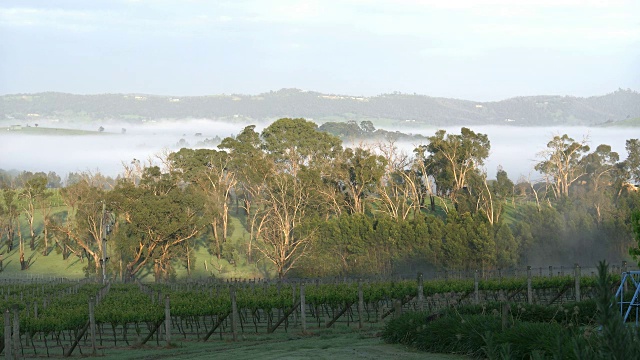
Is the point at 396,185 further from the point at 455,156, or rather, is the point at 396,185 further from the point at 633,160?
the point at 633,160

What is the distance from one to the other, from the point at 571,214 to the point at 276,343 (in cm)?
5117

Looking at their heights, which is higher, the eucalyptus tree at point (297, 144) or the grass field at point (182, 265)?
the eucalyptus tree at point (297, 144)

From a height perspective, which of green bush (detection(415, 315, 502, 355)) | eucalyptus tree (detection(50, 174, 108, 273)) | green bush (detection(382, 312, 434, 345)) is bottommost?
eucalyptus tree (detection(50, 174, 108, 273))

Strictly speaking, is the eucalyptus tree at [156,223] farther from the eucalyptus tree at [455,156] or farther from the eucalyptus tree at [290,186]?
the eucalyptus tree at [455,156]

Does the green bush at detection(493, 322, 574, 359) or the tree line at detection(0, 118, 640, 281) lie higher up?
the green bush at detection(493, 322, 574, 359)

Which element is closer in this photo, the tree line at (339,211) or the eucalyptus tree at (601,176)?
the tree line at (339,211)

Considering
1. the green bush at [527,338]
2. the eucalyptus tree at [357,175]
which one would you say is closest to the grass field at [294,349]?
the green bush at [527,338]

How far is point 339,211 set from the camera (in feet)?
220

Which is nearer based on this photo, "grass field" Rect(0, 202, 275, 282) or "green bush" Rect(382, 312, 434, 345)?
"green bush" Rect(382, 312, 434, 345)

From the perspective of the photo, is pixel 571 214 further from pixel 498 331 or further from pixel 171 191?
pixel 498 331

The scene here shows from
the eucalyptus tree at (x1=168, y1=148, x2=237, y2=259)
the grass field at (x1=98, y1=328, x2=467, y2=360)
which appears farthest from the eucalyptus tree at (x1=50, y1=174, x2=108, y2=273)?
the grass field at (x1=98, y1=328, x2=467, y2=360)

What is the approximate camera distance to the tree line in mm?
59094

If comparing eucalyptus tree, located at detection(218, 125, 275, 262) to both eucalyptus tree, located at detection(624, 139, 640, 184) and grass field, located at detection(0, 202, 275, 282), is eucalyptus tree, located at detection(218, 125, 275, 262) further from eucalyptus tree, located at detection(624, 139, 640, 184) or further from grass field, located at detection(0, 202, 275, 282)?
eucalyptus tree, located at detection(624, 139, 640, 184)

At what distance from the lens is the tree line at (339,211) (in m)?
59.1
